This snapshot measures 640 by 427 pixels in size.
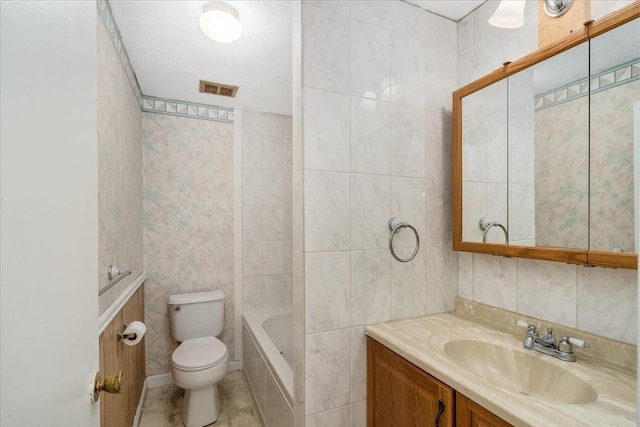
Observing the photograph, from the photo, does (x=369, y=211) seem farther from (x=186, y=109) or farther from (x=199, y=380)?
(x=186, y=109)

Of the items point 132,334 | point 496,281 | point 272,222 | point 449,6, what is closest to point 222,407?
point 132,334

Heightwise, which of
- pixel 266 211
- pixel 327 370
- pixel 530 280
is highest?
pixel 266 211

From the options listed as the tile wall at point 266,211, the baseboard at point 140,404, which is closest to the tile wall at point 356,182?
the baseboard at point 140,404

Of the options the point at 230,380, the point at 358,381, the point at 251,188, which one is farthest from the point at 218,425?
the point at 251,188

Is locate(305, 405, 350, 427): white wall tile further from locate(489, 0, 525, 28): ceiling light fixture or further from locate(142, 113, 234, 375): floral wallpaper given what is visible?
locate(489, 0, 525, 28): ceiling light fixture

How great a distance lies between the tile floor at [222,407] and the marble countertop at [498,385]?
4.70 ft

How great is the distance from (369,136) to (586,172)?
80 cm

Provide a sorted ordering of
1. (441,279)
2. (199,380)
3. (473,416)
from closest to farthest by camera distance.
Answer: (473,416) < (441,279) < (199,380)

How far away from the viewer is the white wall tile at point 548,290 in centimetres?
114

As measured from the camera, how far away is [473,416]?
2.82 feet

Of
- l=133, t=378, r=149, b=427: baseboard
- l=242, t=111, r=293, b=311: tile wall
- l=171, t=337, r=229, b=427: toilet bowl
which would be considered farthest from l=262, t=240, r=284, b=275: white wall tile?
l=133, t=378, r=149, b=427: baseboard

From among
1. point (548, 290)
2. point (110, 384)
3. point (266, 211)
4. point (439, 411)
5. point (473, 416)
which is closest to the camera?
point (110, 384)

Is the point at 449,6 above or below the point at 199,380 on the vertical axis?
above

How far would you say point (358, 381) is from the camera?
4.38ft
